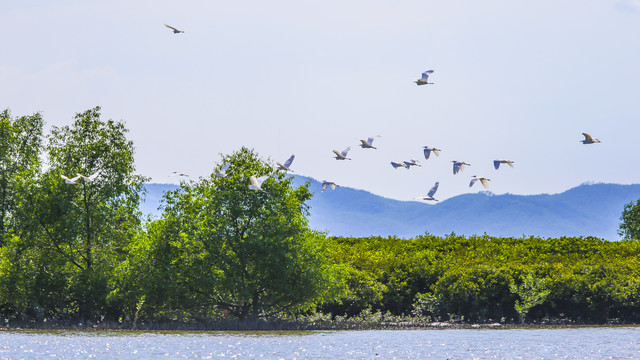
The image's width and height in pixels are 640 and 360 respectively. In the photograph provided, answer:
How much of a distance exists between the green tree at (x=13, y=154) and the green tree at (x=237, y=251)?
1158cm

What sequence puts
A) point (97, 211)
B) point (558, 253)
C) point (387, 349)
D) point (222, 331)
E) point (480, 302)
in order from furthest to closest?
point (558, 253)
point (480, 302)
point (97, 211)
point (222, 331)
point (387, 349)

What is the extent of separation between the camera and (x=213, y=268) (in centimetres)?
5259

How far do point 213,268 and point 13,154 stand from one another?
22333 millimetres

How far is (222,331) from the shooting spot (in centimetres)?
5097

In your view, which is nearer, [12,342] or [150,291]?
[12,342]

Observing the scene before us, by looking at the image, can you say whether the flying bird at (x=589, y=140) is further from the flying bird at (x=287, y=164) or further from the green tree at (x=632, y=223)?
the green tree at (x=632, y=223)

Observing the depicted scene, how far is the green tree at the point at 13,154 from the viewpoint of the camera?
203 ft

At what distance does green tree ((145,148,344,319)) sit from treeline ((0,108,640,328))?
3.5 inches

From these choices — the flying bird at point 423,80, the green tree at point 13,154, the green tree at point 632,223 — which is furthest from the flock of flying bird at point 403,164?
the green tree at point 632,223

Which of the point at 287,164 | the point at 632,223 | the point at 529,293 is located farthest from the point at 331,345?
the point at 632,223

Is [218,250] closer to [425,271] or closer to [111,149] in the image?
[111,149]

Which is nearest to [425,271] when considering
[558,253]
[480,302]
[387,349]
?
[480,302]

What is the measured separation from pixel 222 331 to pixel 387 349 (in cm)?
1352

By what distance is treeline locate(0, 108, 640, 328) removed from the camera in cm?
5222
